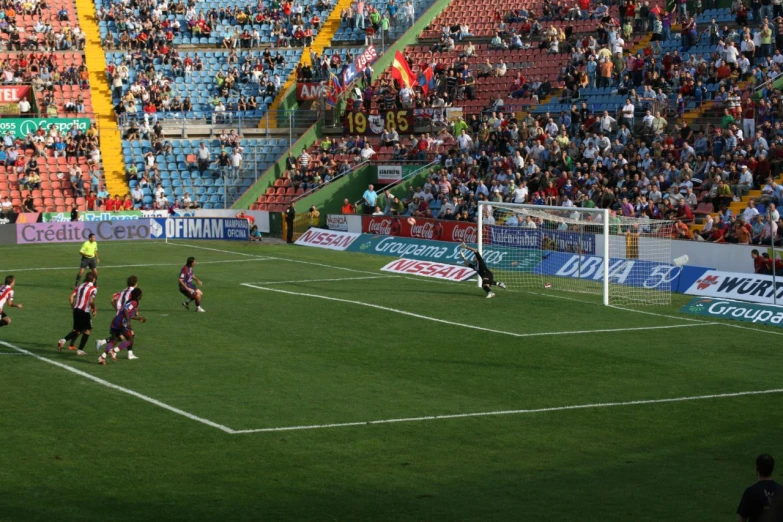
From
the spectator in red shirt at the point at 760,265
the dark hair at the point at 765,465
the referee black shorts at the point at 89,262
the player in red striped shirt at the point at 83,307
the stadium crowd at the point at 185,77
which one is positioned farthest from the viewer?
the stadium crowd at the point at 185,77

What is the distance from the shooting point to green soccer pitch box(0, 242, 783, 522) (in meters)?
14.5

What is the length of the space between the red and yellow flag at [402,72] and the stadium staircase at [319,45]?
242 inches

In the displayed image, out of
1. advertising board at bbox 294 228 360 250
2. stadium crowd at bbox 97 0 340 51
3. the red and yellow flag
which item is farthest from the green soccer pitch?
stadium crowd at bbox 97 0 340 51

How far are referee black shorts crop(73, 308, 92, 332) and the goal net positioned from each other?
1410 centimetres

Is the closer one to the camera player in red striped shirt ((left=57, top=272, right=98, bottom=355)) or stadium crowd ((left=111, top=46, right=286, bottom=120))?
player in red striped shirt ((left=57, top=272, right=98, bottom=355))

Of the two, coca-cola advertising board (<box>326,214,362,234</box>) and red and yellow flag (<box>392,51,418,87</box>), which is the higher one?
red and yellow flag (<box>392,51,418,87</box>)

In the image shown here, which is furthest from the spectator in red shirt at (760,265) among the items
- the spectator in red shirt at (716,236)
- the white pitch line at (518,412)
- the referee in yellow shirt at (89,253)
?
the referee in yellow shirt at (89,253)

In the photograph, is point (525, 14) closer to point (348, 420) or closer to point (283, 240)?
point (283, 240)

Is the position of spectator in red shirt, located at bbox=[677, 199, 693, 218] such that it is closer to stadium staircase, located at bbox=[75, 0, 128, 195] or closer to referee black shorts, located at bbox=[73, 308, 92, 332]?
referee black shorts, located at bbox=[73, 308, 92, 332]


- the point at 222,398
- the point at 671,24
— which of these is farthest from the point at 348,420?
the point at 671,24

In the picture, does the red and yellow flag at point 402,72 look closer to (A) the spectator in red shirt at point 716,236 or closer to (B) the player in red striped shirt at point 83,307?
(A) the spectator in red shirt at point 716,236

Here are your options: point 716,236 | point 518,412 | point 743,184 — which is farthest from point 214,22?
point 518,412

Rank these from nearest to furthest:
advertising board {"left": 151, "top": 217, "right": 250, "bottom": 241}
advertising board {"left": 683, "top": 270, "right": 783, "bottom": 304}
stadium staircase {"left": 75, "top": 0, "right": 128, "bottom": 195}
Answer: advertising board {"left": 683, "top": 270, "right": 783, "bottom": 304}, advertising board {"left": 151, "top": 217, "right": 250, "bottom": 241}, stadium staircase {"left": 75, "top": 0, "right": 128, "bottom": 195}

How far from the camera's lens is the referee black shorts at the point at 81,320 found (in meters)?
23.5
